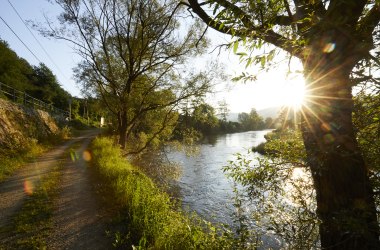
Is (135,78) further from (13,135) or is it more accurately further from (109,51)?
(13,135)

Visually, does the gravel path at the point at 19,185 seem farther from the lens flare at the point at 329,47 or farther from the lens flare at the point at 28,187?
the lens flare at the point at 329,47

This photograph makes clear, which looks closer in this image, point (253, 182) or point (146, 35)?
point (253, 182)

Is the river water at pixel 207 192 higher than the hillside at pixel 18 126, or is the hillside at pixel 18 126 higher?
the hillside at pixel 18 126

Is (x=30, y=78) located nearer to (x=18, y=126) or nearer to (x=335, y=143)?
(x=18, y=126)

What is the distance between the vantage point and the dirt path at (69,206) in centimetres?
557

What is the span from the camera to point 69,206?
7574 millimetres

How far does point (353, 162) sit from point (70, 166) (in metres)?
13.5

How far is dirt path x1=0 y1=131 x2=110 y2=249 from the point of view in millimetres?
5566

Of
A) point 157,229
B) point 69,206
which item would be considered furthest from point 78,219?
point 157,229

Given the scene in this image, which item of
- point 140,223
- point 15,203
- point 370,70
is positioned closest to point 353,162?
point 370,70

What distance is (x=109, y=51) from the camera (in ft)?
59.8

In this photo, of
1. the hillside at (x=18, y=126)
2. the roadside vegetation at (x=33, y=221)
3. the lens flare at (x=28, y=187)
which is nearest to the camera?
the roadside vegetation at (x=33, y=221)

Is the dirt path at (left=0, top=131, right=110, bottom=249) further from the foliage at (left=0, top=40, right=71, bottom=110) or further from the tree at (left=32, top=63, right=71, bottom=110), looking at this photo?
the tree at (left=32, top=63, right=71, bottom=110)

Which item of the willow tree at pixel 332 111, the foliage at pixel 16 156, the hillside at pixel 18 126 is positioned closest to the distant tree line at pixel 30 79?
the hillside at pixel 18 126
